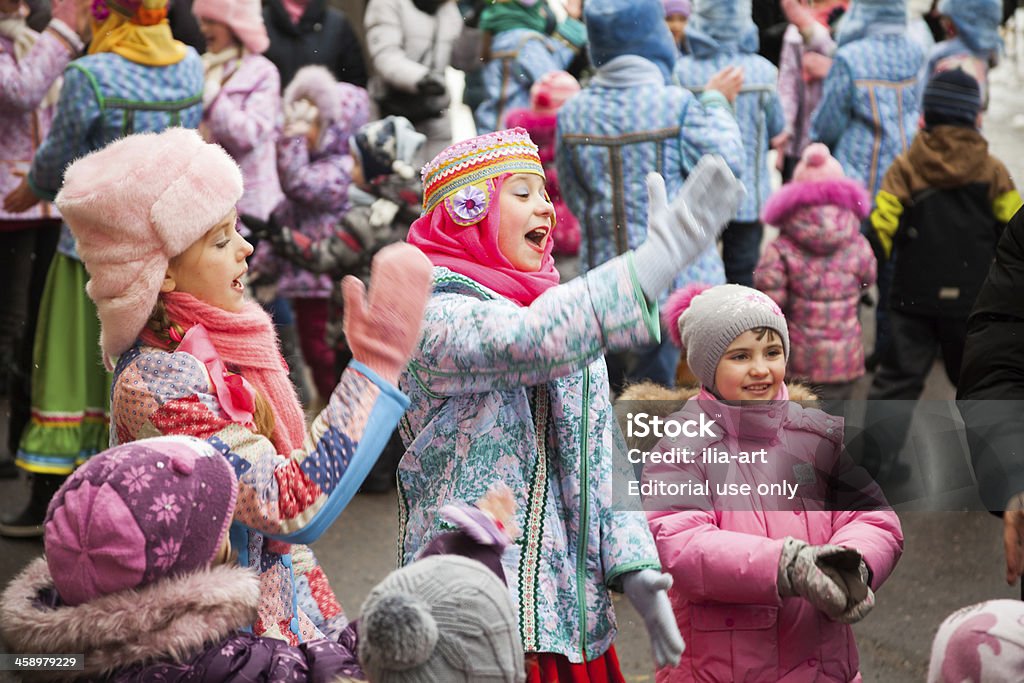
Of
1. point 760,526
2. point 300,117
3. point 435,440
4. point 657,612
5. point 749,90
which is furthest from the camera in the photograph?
point 749,90

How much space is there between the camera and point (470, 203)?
2.97 metres

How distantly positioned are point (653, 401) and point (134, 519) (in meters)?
1.59

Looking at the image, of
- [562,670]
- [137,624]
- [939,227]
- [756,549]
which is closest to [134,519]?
[137,624]

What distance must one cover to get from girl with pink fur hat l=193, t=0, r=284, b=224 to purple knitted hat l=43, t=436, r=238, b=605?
12.9 feet

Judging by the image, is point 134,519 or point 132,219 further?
point 132,219

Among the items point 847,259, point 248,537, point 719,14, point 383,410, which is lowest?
point 847,259

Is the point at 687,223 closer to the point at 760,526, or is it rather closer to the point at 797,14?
the point at 760,526

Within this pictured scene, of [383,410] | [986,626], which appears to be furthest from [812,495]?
[383,410]

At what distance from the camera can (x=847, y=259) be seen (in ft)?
19.4

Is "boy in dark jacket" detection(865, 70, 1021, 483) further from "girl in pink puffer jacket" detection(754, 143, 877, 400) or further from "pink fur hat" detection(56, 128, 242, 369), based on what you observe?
"pink fur hat" detection(56, 128, 242, 369)

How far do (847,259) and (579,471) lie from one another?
11.2ft

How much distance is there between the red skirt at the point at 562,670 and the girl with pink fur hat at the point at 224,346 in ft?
1.68

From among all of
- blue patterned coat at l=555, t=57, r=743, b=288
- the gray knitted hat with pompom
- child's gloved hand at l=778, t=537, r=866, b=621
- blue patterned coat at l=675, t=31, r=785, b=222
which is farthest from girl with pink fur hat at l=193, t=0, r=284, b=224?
the gray knitted hat with pompom

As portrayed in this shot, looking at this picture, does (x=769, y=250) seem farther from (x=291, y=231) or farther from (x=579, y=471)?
(x=579, y=471)
